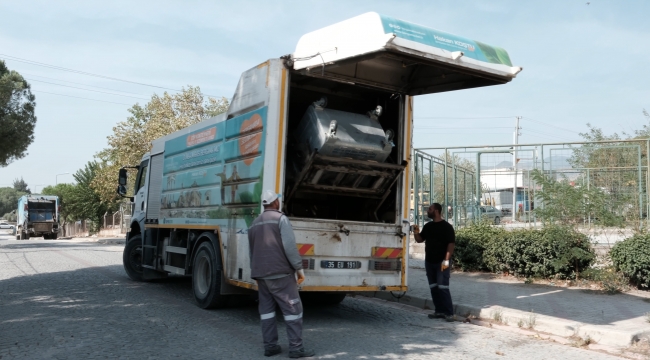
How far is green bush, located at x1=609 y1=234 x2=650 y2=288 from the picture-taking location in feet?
32.9

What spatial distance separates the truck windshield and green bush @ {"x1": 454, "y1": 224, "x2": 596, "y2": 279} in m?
36.2

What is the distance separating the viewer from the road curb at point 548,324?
6652 mm

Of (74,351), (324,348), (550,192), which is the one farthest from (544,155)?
(74,351)

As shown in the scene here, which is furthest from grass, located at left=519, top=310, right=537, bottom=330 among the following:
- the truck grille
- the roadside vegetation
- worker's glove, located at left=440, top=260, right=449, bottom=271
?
the truck grille

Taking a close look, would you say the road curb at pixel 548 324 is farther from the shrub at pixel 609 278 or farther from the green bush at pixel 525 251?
the green bush at pixel 525 251

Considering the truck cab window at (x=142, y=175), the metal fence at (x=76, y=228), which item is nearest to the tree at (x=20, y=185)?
the metal fence at (x=76, y=228)

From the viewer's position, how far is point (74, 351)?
19.0 ft

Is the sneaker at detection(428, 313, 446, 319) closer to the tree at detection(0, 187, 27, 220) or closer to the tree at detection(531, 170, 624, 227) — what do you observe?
the tree at detection(531, 170, 624, 227)

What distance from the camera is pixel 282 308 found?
5781 millimetres

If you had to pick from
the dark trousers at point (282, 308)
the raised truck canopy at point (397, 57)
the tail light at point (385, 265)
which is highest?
the raised truck canopy at point (397, 57)

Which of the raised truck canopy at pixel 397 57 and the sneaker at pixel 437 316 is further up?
the raised truck canopy at pixel 397 57

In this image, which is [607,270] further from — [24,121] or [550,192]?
[24,121]

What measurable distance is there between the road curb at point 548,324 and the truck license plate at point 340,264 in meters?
0.84

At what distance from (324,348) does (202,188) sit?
11.9 feet
